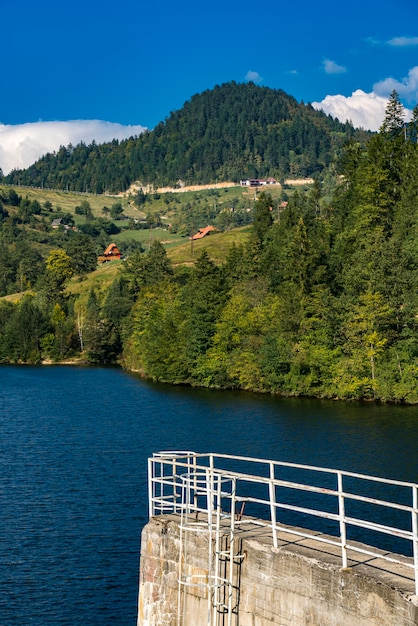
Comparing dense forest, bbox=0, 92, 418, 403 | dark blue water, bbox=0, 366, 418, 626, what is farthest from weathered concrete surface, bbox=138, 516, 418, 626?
dense forest, bbox=0, 92, 418, 403

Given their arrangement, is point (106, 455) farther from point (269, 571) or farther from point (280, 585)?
point (280, 585)

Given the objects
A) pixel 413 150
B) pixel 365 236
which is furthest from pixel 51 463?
pixel 413 150

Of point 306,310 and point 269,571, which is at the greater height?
point 306,310

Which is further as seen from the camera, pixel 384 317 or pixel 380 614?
pixel 384 317

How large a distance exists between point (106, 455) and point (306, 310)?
48.3 metres

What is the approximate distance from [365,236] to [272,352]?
22.2 metres

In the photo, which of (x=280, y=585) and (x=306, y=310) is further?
(x=306, y=310)

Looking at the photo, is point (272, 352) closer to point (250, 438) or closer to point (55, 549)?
point (250, 438)

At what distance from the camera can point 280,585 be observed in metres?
19.0

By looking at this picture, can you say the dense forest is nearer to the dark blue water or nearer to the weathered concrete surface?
the dark blue water

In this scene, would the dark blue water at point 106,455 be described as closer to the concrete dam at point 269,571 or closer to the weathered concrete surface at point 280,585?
the weathered concrete surface at point 280,585

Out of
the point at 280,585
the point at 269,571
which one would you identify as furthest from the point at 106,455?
Result: the point at 280,585

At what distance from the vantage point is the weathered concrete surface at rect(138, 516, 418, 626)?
56.0 feet

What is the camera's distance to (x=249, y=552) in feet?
65.1
